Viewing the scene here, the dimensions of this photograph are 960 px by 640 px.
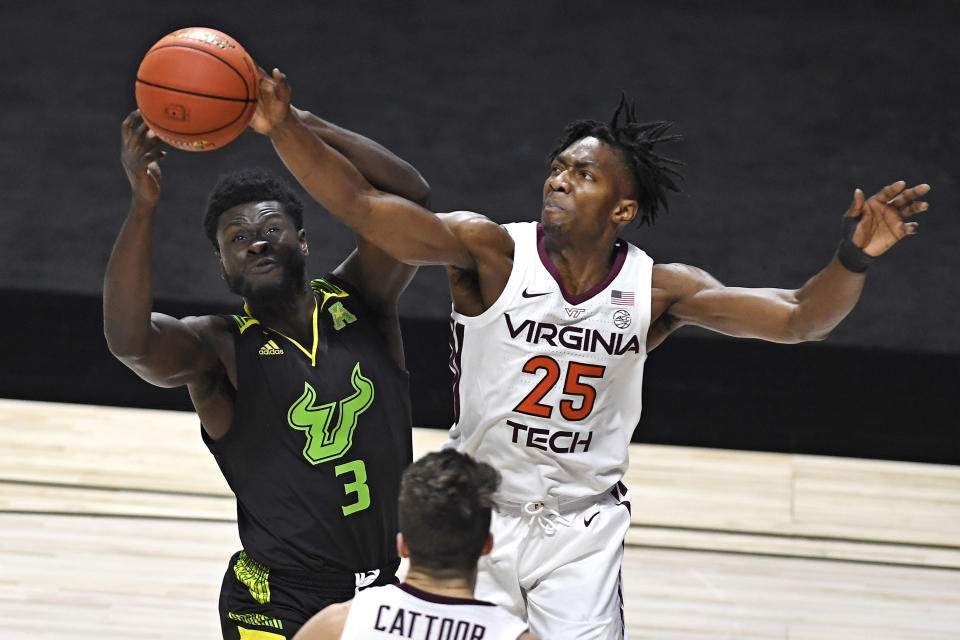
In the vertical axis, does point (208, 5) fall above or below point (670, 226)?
above

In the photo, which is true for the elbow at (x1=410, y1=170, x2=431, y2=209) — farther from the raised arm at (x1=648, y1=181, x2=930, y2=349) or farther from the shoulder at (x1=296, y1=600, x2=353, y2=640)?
the shoulder at (x1=296, y1=600, x2=353, y2=640)

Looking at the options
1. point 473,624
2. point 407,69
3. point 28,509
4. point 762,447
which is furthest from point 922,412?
point 473,624

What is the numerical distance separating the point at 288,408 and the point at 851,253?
1.64 metres

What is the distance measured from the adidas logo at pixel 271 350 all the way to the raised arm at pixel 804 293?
3.68ft

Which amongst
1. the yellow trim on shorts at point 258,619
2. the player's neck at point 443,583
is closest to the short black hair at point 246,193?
the yellow trim on shorts at point 258,619

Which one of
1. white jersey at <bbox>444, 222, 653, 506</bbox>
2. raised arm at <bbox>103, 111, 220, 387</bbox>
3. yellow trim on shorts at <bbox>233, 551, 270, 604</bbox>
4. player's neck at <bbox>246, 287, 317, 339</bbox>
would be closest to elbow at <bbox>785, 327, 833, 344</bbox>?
white jersey at <bbox>444, 222, 653, 506</bbox>

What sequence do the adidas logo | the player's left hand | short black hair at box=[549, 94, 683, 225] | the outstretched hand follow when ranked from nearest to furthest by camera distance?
the outstretched hand, the player's left hand, the adidas logo, short black hair at box=[549, 94, 683, 225]

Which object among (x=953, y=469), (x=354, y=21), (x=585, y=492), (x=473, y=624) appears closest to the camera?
(x=473, y=624)

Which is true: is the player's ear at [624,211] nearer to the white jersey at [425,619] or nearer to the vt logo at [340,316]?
the vt logo at [340,316]

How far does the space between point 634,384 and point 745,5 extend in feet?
21.1

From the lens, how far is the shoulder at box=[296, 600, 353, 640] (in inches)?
100.0

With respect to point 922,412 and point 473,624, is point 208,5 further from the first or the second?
point 473,624

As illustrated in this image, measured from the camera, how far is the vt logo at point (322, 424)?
3.61m

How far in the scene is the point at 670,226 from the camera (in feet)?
29.5
